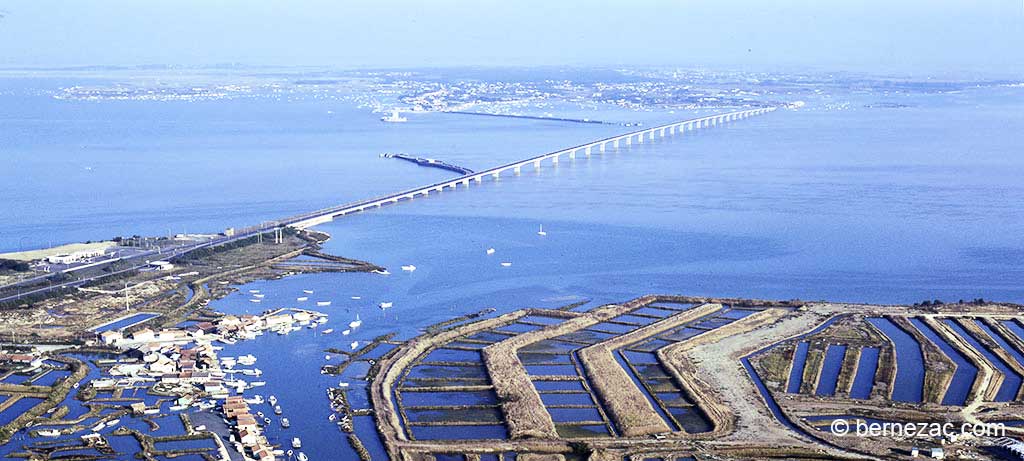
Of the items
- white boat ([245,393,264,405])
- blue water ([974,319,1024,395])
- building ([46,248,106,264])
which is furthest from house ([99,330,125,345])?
blue water ([974,319,1024,395])

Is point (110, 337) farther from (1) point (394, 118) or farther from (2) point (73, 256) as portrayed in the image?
(1) point (394, 118)

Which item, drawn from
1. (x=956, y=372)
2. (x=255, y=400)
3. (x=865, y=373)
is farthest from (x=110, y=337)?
(x=956, y=372)

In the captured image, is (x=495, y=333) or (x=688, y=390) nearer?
(x=688, y=390)

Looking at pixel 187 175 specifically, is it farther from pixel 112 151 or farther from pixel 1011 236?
pixel 1011 236

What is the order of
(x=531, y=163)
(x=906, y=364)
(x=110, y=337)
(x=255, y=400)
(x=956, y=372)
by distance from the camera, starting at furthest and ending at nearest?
1. (x=531, y=163)
2. (x=110, y=337)
3. (x=906, y=364)
4. (x=956, y=372)
5. (x=255, y=400)

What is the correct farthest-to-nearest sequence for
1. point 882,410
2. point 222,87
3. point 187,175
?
point 222,87
point 187,175
point 882,410

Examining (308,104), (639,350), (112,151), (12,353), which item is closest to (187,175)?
(112,151)

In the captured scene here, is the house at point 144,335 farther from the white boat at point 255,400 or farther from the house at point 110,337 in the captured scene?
the white boat at point 255,400

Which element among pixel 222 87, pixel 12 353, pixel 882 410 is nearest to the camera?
pixel 882 410
